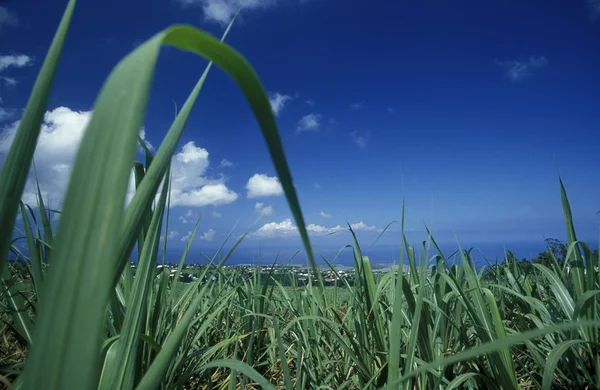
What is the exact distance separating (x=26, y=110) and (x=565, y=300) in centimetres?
156

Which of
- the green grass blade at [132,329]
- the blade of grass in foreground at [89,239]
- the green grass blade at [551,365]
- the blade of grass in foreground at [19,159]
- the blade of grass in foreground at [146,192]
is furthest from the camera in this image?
the green grass blade at [551,365]

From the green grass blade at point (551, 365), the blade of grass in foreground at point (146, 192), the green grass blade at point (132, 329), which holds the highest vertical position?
the blade of grass in foreground at point (146, 192)

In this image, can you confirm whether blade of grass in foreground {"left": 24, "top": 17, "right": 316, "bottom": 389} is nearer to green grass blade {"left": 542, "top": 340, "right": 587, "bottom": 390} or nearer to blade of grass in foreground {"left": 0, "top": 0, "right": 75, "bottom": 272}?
blade of grass in foreground {"left": 0, "top": 0, "right": 75, "bottom": 272}

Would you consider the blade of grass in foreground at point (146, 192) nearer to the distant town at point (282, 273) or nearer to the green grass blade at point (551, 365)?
the green grass blade at point (551, 365)

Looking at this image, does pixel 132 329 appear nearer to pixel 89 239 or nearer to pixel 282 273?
pixel 89 239

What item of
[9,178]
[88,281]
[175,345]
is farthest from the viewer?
[175,345]

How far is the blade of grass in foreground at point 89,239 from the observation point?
0.75 ft

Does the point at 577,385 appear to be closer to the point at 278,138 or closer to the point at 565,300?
the point at 565,300

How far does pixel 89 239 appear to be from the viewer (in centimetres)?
23

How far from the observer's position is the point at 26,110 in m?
0.35

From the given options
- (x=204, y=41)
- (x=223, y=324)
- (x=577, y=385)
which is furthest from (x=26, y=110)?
(x=223, y=324)

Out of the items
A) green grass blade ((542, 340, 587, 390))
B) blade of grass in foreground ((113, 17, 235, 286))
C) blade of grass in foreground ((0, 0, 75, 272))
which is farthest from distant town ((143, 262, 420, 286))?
blade of grass in foreground ((0, 0, 75, 272))

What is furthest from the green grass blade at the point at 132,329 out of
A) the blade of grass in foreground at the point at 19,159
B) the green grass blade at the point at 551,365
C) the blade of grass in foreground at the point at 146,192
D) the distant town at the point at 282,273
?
the distant town at the point at 282,273

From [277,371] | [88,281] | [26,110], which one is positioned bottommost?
[277,371]
